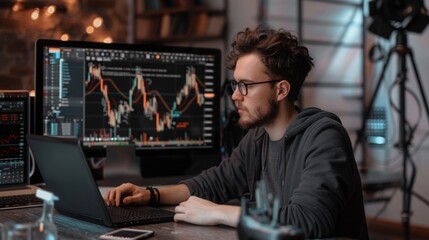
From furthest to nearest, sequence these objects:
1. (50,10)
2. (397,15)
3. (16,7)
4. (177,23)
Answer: (177,23) < (50,10) < (16,7) < (397,15)

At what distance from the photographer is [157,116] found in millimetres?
2281

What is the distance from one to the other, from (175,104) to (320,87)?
3.07 metres

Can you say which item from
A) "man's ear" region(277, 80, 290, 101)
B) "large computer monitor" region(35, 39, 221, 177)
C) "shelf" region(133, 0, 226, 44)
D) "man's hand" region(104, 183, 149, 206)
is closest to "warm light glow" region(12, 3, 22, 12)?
"shelf" region(133, 0, 226, 44)

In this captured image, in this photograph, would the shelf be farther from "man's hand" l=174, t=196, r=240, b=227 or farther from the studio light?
"man's hand" l=174, t=196, r=240, b=227

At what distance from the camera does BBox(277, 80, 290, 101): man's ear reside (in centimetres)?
191

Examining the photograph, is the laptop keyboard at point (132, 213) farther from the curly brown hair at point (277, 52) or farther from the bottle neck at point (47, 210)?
the curly brown hair at point (277, 52)

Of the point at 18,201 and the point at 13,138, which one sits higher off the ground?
the point at 13,138

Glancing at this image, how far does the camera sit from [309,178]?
1.60m

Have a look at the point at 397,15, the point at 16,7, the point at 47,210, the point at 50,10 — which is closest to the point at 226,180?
the point at 47,210

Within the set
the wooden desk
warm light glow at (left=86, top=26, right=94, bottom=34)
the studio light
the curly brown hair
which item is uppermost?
warm light glow at (left=86, top=26, right=94, bottom=34)

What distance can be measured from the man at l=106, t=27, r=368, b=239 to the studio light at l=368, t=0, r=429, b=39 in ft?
5.44

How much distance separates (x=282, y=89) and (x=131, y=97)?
60cm

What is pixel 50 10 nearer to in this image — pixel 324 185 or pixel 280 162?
pixel 280 162

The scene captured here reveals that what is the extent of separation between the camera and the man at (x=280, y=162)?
1.56m
